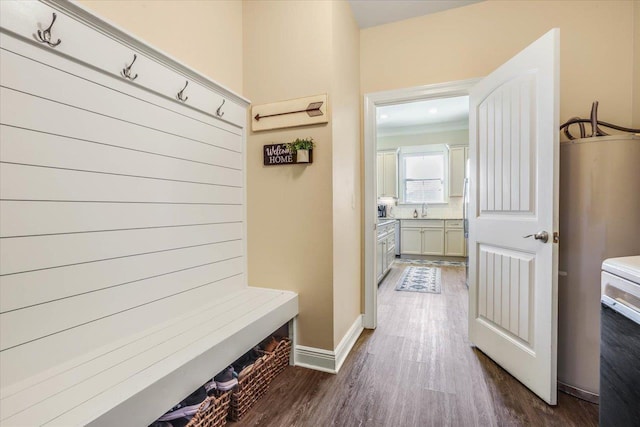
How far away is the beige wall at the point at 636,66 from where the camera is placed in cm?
188

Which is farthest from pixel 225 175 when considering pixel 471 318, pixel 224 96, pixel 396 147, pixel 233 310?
pixel 396 147

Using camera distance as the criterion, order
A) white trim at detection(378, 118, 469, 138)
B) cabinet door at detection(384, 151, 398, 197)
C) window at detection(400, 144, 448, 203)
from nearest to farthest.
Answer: white trim at detection(378, 118, 469, 138), window at detection(400, 144, 448, 203), cabinet door at detection(384, 151, 398, 197)

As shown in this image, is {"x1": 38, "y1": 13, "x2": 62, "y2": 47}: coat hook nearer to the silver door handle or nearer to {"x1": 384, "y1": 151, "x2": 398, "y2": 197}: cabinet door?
the silver door handle

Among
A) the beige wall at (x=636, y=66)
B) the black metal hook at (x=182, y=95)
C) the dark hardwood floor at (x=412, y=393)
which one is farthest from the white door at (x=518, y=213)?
the black metal hook at (x=182, y=95)

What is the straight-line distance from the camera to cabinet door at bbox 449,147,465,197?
5.74 meters

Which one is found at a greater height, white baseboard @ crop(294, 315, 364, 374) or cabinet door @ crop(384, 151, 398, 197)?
cabinet door @ crop(384, 151, 398, 197)

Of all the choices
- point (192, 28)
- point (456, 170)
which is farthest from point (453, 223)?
point (192, 28)

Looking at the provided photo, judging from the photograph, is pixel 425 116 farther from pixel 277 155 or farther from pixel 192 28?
pixel 192 28

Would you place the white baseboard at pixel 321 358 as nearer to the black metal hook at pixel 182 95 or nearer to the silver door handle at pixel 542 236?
the silver door handle at pixel 542 236

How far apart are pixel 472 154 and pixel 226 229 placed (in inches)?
74.4

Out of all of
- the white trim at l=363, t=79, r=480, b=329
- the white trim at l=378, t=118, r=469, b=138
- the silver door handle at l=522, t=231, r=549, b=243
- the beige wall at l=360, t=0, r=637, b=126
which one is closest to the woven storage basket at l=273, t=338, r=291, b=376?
the white trim at l=363, t=79, r=480, b=329

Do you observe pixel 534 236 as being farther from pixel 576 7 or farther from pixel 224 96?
pixel 224 96

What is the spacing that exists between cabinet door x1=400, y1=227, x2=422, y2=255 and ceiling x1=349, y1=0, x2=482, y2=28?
158 inches

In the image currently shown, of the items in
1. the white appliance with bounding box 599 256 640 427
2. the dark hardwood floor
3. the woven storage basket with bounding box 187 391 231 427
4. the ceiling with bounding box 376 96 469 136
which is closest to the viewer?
the white appliance with bounding box 599 256 640 427
